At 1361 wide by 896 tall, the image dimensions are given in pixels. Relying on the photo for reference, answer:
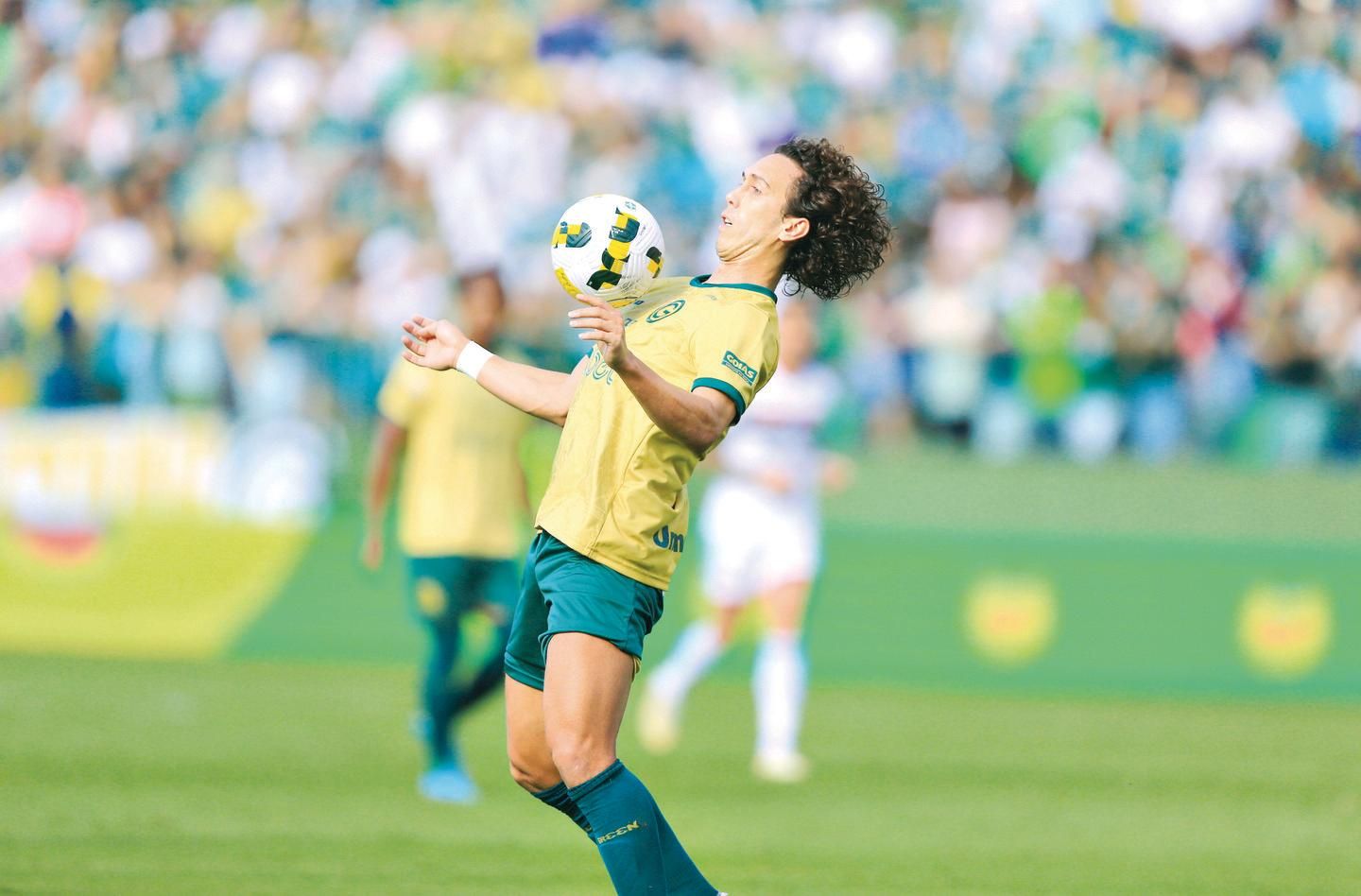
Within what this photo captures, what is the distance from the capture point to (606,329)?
4359 mm

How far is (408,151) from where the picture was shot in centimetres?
1642

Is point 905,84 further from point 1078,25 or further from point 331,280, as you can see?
point 331,280

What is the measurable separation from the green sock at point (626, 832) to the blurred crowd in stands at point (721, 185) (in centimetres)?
Result: 850

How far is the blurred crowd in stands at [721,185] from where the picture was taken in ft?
43.9

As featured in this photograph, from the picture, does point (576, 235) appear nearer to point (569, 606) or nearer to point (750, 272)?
point (750, 272)

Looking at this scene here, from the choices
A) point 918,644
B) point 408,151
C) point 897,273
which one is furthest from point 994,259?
point 408,151

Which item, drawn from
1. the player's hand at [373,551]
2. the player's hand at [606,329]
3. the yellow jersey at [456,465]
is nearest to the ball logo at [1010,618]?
the yellow jersey at [456,465]

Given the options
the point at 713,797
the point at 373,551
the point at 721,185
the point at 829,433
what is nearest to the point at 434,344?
the point at 373,551

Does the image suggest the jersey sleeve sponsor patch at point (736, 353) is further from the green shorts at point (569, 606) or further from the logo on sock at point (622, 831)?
the logo on sock at point (622, 831)

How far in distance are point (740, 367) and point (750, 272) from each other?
417 millimetres

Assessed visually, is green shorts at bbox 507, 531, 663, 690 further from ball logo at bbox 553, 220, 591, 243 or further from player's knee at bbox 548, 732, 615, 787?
ball logo at bbox 553, 220, 591, 243

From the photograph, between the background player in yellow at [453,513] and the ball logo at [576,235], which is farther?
the background player in yellow at [453,513]

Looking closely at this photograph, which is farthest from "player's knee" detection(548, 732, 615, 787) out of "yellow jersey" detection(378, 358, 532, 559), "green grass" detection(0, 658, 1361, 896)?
"yellow jersey" detection(378, 358, 532, 559)

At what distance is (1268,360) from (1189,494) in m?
1.14
